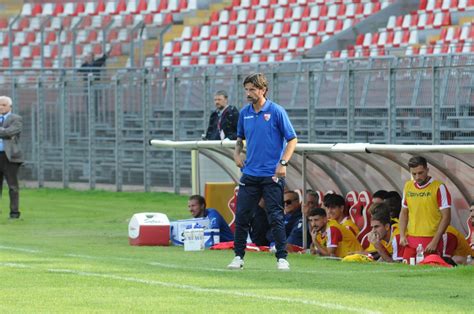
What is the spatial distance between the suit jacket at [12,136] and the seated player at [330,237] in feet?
24.0

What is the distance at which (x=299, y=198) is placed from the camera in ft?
56.3

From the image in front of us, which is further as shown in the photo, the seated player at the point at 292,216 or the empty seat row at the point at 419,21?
the empty seat row at the point at 419,21

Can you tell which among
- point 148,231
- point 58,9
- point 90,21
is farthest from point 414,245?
point 58,9

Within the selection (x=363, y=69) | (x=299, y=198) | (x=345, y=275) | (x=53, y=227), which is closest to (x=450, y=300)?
(x=345, y=275)

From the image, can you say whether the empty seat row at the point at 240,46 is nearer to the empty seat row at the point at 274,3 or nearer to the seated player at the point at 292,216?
the empty seat row at the point at 274,3

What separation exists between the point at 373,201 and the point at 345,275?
2880 millimetres

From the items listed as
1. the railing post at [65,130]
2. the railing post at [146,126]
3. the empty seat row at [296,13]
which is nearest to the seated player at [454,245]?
the railing post at [146,126]

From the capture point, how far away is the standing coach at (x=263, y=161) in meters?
13.5

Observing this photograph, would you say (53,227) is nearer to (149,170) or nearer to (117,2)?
(149,170)

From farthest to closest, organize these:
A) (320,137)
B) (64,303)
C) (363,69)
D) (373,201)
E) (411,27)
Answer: (411,27) → (320,137) → (363,69) → (373,201) → (64,303)

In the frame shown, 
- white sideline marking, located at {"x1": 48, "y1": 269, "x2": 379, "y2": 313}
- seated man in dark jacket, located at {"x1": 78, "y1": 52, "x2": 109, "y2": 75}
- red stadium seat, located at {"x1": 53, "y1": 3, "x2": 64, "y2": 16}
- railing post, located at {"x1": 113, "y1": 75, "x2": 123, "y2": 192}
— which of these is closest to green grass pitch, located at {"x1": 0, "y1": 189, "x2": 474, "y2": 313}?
white sideline marking, located at {"x1": 48, "y1": 269, "x2": 379, "y2": 313}

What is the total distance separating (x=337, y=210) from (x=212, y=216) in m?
2.00

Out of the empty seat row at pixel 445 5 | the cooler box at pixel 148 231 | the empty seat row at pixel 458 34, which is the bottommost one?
the cooler box at pixel 148 231

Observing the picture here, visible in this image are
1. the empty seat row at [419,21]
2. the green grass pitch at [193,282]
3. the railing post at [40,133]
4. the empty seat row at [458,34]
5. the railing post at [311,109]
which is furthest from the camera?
the railing post at [40,133]
